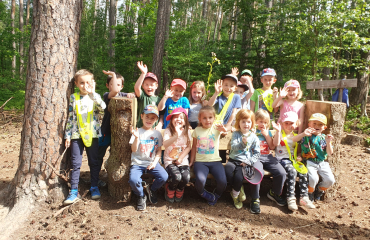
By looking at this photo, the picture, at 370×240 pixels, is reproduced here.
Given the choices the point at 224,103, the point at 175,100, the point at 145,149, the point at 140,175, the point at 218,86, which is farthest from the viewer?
the point at 224,103

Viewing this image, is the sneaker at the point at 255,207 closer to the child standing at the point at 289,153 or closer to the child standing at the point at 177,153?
the child standing at the point at 289,153

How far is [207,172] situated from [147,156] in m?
0.88

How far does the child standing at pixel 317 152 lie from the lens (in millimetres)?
3734

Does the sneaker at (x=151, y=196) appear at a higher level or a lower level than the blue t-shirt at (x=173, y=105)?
lower

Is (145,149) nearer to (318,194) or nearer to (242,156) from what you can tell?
(242,156)

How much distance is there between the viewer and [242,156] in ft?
12.0

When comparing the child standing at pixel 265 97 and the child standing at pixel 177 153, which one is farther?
the child standing at pixel 265 97

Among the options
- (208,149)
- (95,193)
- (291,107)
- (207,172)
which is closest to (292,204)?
(207,172)

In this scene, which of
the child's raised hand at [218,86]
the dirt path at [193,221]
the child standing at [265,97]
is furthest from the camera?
the child standing at [265,97]

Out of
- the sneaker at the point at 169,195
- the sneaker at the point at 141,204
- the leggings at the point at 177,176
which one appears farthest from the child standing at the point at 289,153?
the sneaker at the point at 141,204

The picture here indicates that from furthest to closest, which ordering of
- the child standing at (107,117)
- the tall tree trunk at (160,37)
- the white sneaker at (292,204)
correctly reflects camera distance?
1. the tall tree trunk at (160,37)
2. the child standing at (107,117)
3. the white sneaker at (292,204)

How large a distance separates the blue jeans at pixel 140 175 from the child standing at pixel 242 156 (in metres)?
0.94

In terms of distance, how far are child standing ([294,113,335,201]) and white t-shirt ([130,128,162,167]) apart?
217 centimetres

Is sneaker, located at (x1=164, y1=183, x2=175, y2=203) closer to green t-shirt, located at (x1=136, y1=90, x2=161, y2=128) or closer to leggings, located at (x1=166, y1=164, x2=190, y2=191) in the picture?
leggings, located at (x1=166, y1=164, x2=190, y2=191)
